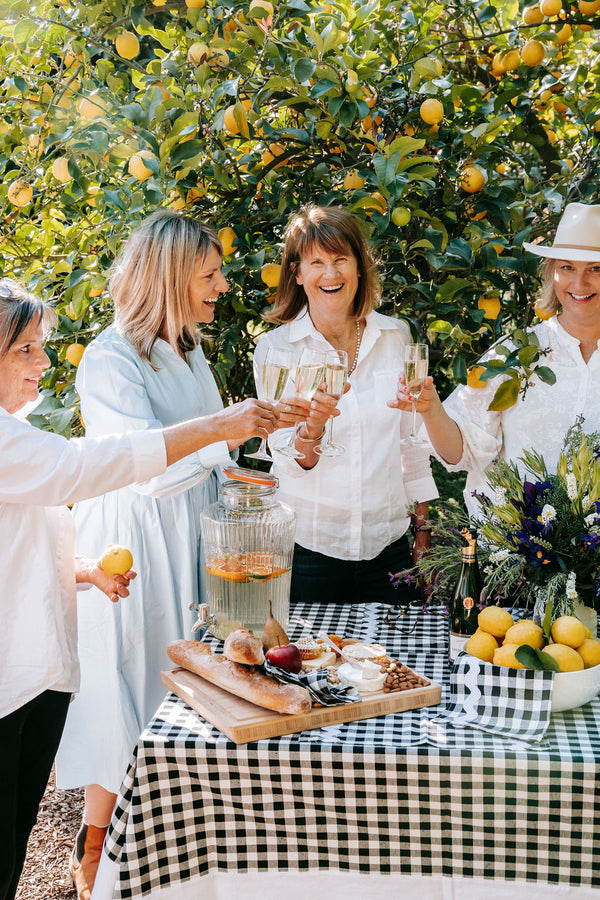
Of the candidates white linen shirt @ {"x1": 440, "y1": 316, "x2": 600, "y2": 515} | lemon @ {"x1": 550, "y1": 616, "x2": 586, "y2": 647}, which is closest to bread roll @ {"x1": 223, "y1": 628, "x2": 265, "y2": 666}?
lemon @ {"x1": 550, "y1": 616, "x2": 586, "y2": 647}

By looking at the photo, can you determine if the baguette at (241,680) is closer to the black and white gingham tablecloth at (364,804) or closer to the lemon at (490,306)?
the black and white gingham tablecloth at (364,804)

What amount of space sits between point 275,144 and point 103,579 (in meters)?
1.48

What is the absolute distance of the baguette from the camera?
152 centimetres

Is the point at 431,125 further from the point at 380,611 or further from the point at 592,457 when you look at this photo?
the point at 380,611

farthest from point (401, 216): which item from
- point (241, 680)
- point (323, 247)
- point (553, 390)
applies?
point (241, 680)

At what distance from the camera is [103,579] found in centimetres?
189

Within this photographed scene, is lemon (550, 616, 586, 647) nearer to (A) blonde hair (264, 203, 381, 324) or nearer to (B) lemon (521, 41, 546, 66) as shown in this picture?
(A) blonde hair (264, 203, 381, 324)

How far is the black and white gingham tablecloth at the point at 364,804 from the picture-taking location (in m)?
1.44

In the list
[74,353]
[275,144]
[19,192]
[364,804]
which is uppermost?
[275,144]

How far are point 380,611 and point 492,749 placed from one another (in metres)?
0.70

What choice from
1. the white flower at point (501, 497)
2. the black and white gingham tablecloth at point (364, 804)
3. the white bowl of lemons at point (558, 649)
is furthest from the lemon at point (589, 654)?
the white flower at point (501, 497)

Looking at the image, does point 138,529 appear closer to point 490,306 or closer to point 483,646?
point 483,646

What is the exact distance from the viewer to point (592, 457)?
184cm

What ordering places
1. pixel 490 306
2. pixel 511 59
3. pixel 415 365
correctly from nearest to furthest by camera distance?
pixel 415 365, pixel 490 306, pixel 511 59
